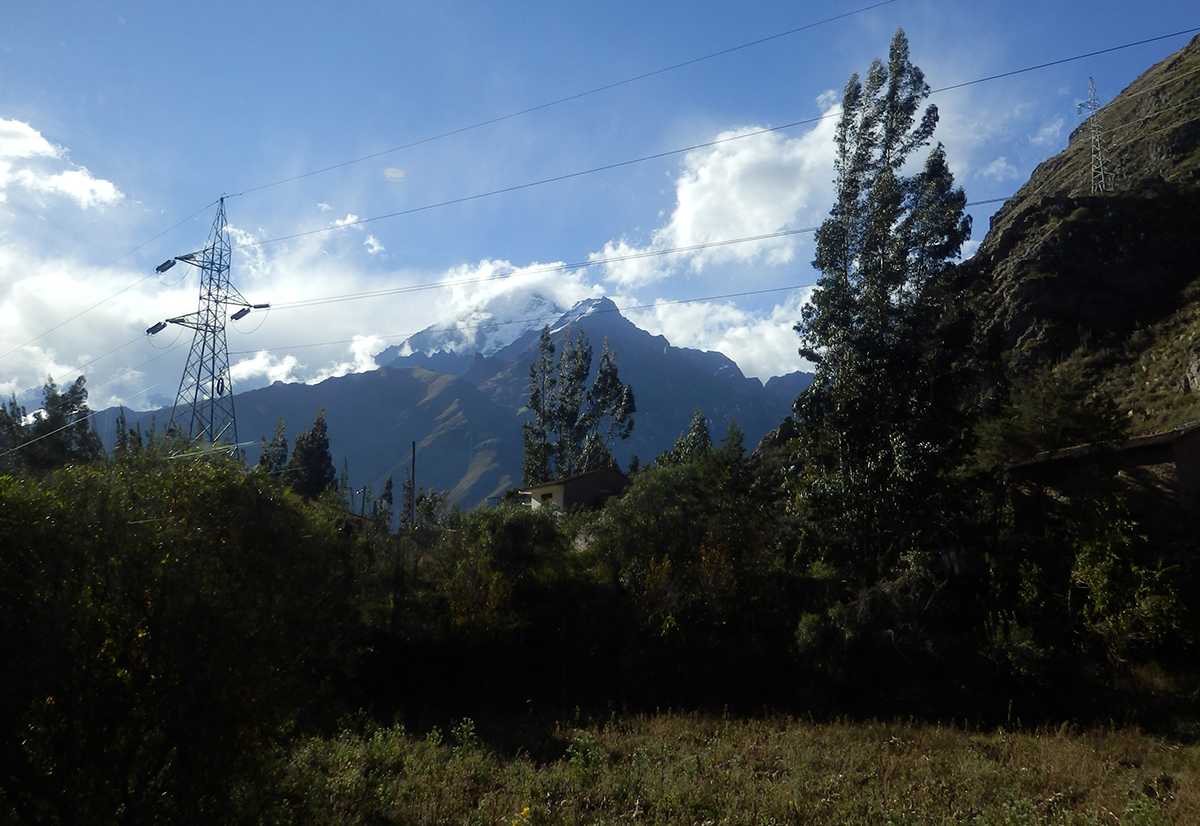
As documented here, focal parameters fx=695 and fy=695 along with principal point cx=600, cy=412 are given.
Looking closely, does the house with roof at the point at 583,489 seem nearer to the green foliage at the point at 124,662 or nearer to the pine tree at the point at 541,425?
the pine tree at the point at 541,425

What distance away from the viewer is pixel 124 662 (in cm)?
662

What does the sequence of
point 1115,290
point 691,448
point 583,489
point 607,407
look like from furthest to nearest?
point 607,407
point 691,448
point 1115,290
point 583,489

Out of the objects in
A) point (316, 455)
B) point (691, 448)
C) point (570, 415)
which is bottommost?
point (691, 448)

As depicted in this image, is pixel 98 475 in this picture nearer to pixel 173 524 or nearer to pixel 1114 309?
pixel 173 524

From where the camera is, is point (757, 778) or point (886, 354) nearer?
point (757, 778)

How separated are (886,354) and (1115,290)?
31138 millimetres

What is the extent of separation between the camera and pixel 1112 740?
1472cm

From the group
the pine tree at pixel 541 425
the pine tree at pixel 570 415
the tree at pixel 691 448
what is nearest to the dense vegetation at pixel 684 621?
the tree at pixel 691 448

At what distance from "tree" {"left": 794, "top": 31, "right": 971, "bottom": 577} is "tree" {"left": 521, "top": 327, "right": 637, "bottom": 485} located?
34.2 meters

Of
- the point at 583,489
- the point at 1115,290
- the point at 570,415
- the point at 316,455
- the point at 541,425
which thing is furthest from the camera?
the point at 316,455

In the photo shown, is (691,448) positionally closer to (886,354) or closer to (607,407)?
(607,407)

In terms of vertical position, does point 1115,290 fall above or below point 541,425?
above

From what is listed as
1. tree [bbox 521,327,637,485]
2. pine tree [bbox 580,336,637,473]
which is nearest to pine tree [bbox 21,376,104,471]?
tree [bbox 521,327,637,485]

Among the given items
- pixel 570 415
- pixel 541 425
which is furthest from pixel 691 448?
pixel 541 425
